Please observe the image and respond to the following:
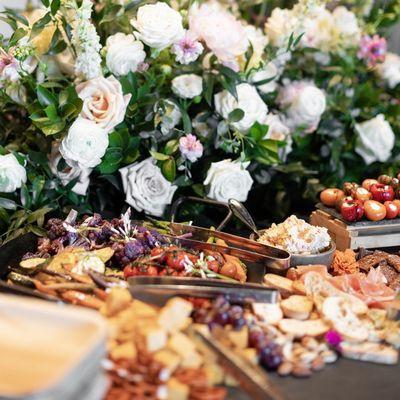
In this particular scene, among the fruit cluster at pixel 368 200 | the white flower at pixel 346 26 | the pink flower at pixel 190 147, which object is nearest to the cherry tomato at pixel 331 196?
the fruit cluster at pixel 368 200

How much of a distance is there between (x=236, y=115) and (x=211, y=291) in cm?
71

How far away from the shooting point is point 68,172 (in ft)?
4.88

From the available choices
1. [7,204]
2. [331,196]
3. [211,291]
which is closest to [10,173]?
[7,204]

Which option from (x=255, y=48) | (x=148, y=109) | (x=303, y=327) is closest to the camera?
(x=303, y=327)

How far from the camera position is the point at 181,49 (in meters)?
1.49

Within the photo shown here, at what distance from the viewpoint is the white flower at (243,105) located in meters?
1.61

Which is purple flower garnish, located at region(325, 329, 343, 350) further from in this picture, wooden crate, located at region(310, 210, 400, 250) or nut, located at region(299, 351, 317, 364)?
wooden crate, located at region(310, 210, 400, 250)

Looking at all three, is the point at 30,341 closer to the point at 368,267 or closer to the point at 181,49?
the point at 368,267

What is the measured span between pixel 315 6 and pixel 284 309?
100 cm

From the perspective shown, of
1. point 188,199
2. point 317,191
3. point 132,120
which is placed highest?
point 132,120

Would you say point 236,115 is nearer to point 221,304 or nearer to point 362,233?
point 362,233

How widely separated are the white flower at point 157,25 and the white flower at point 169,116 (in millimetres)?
155

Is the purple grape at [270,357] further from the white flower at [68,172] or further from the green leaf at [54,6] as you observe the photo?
the green leaf at [54,6]

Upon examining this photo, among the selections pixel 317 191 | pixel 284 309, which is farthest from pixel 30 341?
pixel 317 191
